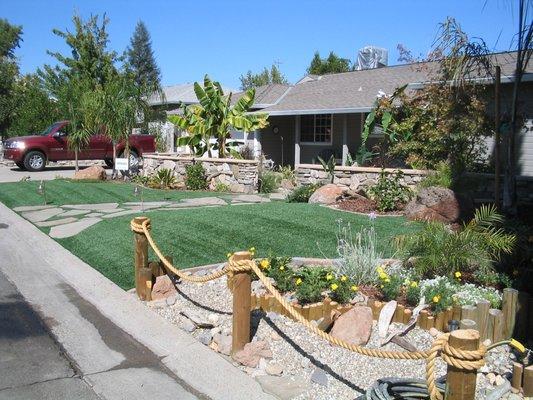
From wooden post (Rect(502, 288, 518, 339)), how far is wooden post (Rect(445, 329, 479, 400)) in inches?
77.7

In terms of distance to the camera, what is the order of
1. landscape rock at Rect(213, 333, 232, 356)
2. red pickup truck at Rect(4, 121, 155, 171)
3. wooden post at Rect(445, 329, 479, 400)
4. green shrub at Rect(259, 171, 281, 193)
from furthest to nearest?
red pickup truck at Rect(4, 121, 155, 171)
green shrub at Rect(259, 171, 281, 193)
landscape rock at Rect(213, 333, 232, 356)
wooden post at Rect(445, 329, 479, 400)

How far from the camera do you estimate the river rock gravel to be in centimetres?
408

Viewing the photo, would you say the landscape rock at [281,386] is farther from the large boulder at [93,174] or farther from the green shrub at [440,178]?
the large boulder at [93,174]

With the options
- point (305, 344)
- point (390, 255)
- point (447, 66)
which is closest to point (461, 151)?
point (447, 66)

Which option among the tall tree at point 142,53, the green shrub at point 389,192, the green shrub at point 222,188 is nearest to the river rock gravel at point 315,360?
the green shrub at point 389,192

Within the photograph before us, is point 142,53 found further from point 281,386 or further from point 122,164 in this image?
point 281,386

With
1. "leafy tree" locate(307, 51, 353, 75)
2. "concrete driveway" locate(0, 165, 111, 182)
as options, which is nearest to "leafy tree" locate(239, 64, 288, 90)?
"leafy tree" locate(307, 51, 353, 75)

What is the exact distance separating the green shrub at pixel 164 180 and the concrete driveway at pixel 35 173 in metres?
4.37

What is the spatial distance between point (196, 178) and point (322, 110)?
16.8ft

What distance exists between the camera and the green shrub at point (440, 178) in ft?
33.8

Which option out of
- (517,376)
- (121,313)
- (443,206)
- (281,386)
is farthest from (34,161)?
(517,376)

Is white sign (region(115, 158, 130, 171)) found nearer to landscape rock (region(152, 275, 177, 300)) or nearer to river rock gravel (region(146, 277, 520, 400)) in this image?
landscape rock (region(152, 275, 177, 300))

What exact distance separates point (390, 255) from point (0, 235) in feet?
21.2

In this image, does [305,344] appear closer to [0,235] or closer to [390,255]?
[390,255]
